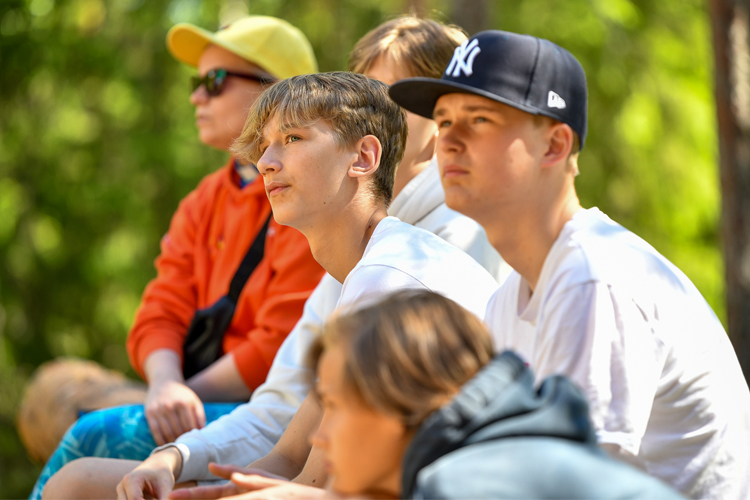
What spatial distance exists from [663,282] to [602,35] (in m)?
6.97

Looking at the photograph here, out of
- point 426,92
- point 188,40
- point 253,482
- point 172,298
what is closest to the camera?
point 253,482

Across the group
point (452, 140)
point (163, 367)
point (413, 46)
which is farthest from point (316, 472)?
point (413, 46)

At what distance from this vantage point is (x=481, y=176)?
1847 mm

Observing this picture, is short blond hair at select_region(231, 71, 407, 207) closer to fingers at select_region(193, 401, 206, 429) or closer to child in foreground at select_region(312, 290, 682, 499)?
fingers at select_region(193, 401, 206, 429)

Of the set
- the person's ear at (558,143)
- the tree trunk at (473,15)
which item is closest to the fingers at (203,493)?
the person's ear at (558,143)

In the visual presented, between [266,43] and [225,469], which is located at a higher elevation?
[266,43]

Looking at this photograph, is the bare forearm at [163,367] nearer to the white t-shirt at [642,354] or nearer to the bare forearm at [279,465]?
the bare forearm at [279,465]

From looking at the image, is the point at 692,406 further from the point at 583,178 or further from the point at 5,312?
the point at 5,312

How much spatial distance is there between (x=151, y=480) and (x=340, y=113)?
50.2 inches

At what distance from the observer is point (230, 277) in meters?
3.47

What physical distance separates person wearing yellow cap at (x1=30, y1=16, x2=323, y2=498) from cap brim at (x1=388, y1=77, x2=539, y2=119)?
4.44 ft

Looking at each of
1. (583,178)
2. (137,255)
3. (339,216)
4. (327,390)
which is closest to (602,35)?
(583,178)

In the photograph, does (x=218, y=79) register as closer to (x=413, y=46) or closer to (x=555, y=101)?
(x=413, y=46)

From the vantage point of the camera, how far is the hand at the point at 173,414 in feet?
9.61
